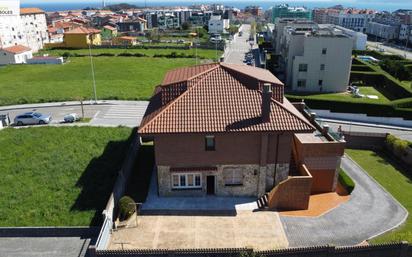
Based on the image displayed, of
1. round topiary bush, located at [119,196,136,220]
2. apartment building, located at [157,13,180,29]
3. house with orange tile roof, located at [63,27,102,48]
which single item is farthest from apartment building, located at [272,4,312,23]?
round topiary bush, located at [119,196,136,220]

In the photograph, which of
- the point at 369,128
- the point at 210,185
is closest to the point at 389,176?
the point at 369,128

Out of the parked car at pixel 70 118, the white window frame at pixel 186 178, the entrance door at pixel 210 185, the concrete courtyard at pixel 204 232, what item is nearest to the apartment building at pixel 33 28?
the parked car at pixel 70 118

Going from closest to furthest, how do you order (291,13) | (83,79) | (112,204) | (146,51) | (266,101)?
(112,204), (266,101), (83,79), (146,51), (291,13)

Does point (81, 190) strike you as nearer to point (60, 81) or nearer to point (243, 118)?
point (243, 118)

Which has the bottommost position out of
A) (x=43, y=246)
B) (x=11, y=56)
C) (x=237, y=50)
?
(x=43, y=246)

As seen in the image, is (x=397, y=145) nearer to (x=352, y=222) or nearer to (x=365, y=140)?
(x=365, y=140)

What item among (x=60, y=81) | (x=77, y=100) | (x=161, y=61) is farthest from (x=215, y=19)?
(x=77, y=100)
